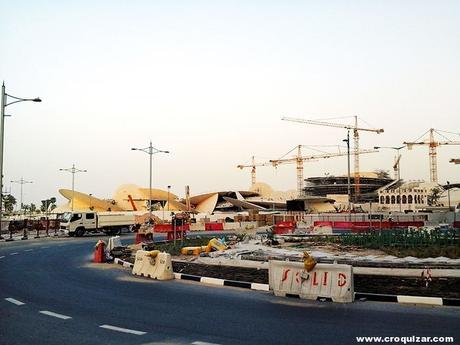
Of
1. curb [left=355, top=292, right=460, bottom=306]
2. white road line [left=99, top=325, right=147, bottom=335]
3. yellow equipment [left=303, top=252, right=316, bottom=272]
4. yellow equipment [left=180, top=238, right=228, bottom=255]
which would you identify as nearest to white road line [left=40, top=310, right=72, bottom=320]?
white road line [left=99, top=325, right=147, bottom=335]

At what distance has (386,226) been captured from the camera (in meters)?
47.3

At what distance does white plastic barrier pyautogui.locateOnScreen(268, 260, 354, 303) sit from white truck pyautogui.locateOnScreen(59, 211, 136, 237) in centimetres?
3805

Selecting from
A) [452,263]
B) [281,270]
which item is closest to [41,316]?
[281,270]

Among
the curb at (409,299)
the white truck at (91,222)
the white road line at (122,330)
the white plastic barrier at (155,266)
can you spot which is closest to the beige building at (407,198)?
the white truck at (91,222)

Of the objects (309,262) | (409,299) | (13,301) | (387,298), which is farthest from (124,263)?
(409,299)

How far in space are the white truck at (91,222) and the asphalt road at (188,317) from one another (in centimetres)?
3344

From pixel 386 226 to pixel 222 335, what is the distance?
1690 inches

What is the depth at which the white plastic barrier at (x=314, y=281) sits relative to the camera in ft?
36.3

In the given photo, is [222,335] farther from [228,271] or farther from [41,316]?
[228,271]

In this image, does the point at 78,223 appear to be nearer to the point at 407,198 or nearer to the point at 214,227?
the point at 214,227

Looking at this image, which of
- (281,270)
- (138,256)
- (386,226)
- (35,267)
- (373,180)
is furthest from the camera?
(373,180)

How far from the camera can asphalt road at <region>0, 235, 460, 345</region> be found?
770 cm

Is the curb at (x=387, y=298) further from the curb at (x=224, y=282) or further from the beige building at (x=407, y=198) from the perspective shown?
the beige building at (x=407, y=198)

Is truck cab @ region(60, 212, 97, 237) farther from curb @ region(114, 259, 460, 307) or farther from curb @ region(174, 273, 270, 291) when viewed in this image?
curb @ region(114, 259, 460, 307)
